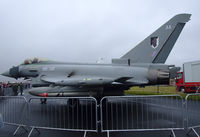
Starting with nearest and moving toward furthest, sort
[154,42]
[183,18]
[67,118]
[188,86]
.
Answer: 1. [67,118]
2. [183,18]
3. [154,42]
4. [188,86]

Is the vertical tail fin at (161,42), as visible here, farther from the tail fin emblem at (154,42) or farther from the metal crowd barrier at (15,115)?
the metal crowd barrier at (15,115)

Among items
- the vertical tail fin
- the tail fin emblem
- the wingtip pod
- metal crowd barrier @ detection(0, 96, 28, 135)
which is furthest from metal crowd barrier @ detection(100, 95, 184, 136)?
the wingtip pod

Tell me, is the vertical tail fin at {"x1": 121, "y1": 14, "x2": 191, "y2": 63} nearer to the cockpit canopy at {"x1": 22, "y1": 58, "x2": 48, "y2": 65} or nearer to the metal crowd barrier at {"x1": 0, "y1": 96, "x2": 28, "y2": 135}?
the cockpit canopy at {"x1": 22, "y1": 58, "x2": 48, "y2": 65}

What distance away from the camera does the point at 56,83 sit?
779 centimetres

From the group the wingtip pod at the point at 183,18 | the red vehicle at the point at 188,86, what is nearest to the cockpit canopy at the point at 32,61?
the wingtip pod at the point at 183,18

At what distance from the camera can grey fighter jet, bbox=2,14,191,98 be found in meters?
8.23

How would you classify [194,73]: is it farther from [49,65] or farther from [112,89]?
[49,65]

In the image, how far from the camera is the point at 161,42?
908cm

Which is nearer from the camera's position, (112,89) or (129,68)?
(129,68)

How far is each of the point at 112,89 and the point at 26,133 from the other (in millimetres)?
6275

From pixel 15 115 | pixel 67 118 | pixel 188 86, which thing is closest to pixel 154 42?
pixel 67 118

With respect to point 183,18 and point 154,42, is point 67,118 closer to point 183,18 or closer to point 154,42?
point 154,42

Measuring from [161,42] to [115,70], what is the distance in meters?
3.23

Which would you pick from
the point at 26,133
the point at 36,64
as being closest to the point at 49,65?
the point at 36,64
